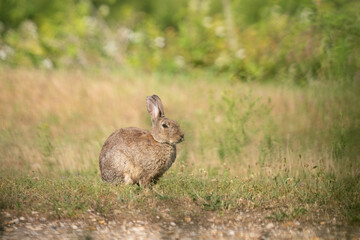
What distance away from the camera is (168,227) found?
5234 millimetres

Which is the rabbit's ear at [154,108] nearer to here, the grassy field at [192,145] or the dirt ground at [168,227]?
the grassy field at [192,145]

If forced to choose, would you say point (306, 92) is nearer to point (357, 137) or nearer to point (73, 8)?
point (357, 137)

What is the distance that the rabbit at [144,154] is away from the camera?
6.26 m

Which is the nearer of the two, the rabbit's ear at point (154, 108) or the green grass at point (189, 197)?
the green grass at point (189, 197)

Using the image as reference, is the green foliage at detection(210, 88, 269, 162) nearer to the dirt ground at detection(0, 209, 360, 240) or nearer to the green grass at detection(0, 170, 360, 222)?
the green grass at detection(0, 170, 360, 222)

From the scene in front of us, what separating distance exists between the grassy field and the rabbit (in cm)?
22

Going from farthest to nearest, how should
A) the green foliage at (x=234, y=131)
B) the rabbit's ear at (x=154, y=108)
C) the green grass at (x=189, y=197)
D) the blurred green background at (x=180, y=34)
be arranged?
the blurred green background at (x=180, y=34), the green foliage at (x=234, y=131), the rabbit's ear at (x=154, y=108), the green grass at (x=189, y=197)

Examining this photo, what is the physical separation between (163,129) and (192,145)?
2586mm

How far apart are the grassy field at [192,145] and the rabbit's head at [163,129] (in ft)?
1.80

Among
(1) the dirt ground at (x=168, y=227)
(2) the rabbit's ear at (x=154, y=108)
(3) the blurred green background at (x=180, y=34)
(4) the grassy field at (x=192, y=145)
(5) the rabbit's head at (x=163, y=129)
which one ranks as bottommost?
(1) the dirt ground at (x=168, y=227)

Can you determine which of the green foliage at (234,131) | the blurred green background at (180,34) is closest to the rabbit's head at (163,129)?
the green foliage at (234,131)

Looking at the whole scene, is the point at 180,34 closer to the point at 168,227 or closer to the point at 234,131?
the point at 234,131

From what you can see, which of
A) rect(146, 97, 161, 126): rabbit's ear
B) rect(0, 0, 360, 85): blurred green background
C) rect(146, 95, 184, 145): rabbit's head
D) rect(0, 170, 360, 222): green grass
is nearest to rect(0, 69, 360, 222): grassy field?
rect(0, 170, 360, 222): green grass

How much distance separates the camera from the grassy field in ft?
18.9
